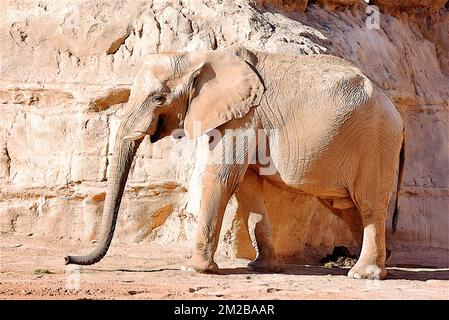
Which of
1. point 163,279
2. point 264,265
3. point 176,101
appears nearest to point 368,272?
point 264,265

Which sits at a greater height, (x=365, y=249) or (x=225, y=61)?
(x=225, y=61)

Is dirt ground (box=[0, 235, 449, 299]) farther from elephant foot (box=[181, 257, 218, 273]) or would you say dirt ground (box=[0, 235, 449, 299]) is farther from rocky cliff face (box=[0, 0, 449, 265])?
rocky cliff face (box=[0, 0, 449, 265])

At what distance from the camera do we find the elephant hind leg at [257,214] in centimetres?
1100

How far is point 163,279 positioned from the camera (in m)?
9.98

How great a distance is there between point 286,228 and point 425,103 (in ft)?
11.8

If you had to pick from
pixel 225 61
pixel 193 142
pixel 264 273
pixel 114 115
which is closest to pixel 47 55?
pixel 114 115

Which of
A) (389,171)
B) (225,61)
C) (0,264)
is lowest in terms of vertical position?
(0,264)

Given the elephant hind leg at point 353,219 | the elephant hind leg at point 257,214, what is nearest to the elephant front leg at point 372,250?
the elephant hind leg at point 353,219

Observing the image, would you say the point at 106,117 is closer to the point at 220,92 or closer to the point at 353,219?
the point at 220,92

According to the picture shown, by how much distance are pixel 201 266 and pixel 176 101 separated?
1.53 meters

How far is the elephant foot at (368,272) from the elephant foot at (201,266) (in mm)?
1307

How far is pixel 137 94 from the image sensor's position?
1042 cm

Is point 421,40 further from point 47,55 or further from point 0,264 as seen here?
point 0,264

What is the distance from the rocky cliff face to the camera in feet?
39.3
